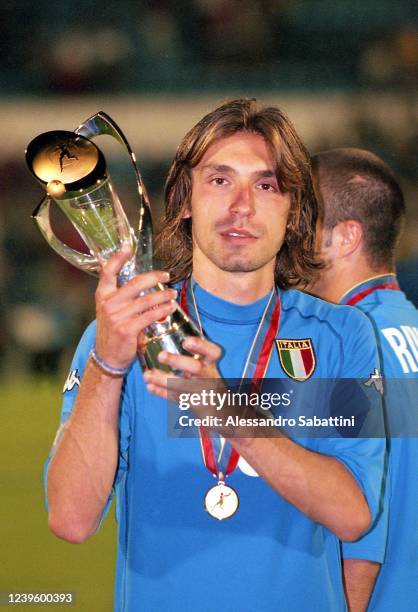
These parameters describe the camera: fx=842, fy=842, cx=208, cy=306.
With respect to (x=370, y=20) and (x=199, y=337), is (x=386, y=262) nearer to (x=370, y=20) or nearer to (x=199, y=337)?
(x=199, y=337)

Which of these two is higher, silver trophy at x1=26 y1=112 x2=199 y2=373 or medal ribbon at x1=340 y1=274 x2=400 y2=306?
medal ribbon at x1=340 y1=274 x2=400 y2=306

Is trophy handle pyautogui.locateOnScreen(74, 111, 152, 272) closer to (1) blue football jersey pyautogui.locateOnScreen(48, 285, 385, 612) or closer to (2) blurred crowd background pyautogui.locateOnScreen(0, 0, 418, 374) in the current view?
(1) blue football jersey pyautogui.locateOnScreen(48, 285, 385, 612)

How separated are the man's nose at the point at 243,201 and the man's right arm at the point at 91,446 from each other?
428 mm

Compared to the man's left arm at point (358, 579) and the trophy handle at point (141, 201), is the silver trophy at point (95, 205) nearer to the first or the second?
the trophy handle at point (141, 201)

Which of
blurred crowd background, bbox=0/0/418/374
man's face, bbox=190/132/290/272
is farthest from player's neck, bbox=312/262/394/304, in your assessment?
blurred crowd background, bbox=0/0/418/374

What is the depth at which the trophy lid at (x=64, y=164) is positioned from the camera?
3.73 feet

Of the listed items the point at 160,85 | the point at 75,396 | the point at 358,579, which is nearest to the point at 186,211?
the point at 75,396

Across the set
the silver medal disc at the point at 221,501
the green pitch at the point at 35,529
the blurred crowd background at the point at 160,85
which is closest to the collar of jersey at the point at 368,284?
the silver medal disc at the point at 221,501

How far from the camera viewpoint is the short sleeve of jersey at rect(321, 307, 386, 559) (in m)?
1.39

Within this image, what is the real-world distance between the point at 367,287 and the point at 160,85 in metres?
3.77

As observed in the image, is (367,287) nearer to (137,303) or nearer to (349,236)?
(349,236)

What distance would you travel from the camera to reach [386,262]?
2.33 m

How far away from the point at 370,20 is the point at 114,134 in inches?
175

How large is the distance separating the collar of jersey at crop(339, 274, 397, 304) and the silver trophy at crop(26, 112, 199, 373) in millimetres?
1101
